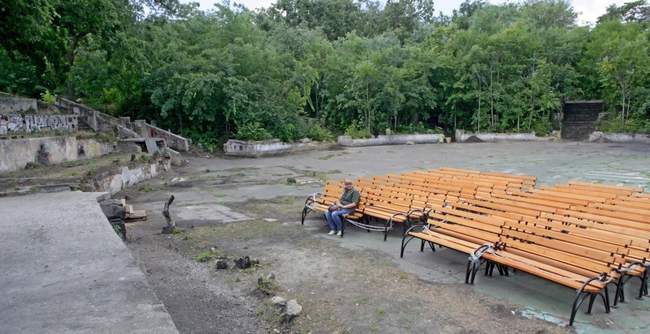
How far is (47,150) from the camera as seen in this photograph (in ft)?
51.1

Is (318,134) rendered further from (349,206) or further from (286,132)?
(349,206)

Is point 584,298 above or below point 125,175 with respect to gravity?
below

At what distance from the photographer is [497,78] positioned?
1176 inches

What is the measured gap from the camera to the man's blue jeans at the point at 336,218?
9.08 metres

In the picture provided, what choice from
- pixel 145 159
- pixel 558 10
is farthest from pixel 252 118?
pixel 558 10

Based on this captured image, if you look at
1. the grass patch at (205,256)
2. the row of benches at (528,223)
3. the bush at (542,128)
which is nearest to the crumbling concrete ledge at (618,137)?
the bush at (542,128)

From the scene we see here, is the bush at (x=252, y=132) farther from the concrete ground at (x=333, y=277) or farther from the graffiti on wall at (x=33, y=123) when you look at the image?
the concrete ground at (x=333, y=277)

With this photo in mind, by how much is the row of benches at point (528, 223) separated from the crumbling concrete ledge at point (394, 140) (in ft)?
53.7

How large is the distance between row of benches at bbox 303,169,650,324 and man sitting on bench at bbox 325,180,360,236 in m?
0.27

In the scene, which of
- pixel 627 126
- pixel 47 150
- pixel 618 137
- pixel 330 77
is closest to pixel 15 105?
pixel 47 150

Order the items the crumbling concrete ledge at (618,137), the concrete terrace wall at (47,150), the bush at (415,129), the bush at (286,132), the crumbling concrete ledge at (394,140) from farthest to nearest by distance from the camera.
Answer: the bush at (415,129) → the crumbling concrete ledge at (394,140) → the bush at (286,132) → the crumbling concrete ledge at (618,137) → the concrete terrace wall at (47,150)

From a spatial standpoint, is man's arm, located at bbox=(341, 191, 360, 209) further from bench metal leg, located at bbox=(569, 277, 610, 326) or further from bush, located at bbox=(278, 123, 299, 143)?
bush, located at bbox=(278, 123, 299, 143)

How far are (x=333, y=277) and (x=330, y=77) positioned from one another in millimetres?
26188

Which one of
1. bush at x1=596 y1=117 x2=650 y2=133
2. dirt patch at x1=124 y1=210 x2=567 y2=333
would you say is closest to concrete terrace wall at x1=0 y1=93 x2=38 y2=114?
dirt patch at x1=124 y1=210 x2=567 y2=333
